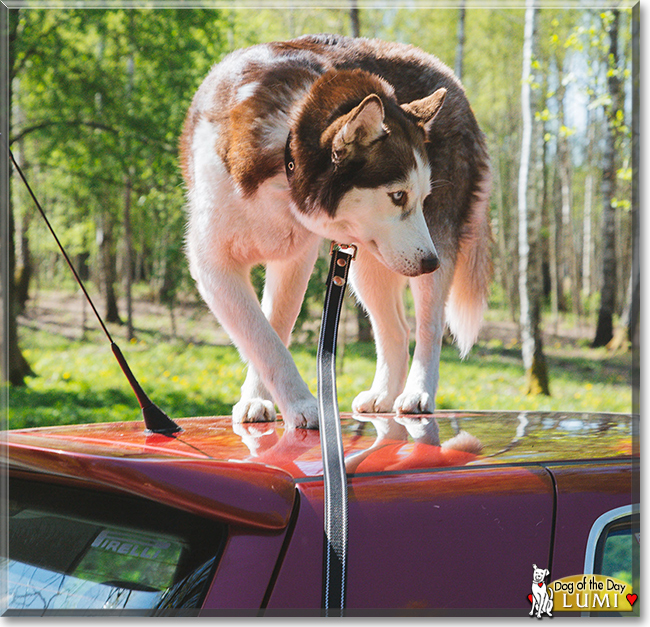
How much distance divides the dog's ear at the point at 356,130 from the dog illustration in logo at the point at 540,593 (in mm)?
1600

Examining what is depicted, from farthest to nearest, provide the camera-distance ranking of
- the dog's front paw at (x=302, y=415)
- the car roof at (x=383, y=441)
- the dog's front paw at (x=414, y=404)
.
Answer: the dog's front paw at (x=414, y=404) < the dog's front paw at (x=302, y=415) < the car roof at (x=383, y=441)

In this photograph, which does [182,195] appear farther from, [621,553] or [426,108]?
[621,553]

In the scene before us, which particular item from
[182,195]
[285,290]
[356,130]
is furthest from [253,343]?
[182,195]

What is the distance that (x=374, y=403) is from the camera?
3006 mm

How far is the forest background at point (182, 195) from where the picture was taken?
10.1m

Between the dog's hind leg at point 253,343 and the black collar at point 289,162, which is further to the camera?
the black collar at point 289,162

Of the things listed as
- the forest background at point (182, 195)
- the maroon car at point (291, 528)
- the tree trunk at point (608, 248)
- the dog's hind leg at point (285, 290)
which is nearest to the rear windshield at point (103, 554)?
the maroon car at point (291, 528)

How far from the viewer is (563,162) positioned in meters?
19.8

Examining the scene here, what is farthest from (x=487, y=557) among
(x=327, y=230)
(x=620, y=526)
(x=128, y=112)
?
(x=128, y=112)

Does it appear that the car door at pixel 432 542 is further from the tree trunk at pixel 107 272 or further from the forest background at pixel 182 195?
the tree trunk at pixel 107 272

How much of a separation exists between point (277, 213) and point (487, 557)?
5.56 ft

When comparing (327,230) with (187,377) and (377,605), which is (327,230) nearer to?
(377,605)

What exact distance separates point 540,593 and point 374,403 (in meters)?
1.74

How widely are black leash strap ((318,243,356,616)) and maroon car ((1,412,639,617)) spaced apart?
0.7 inches
